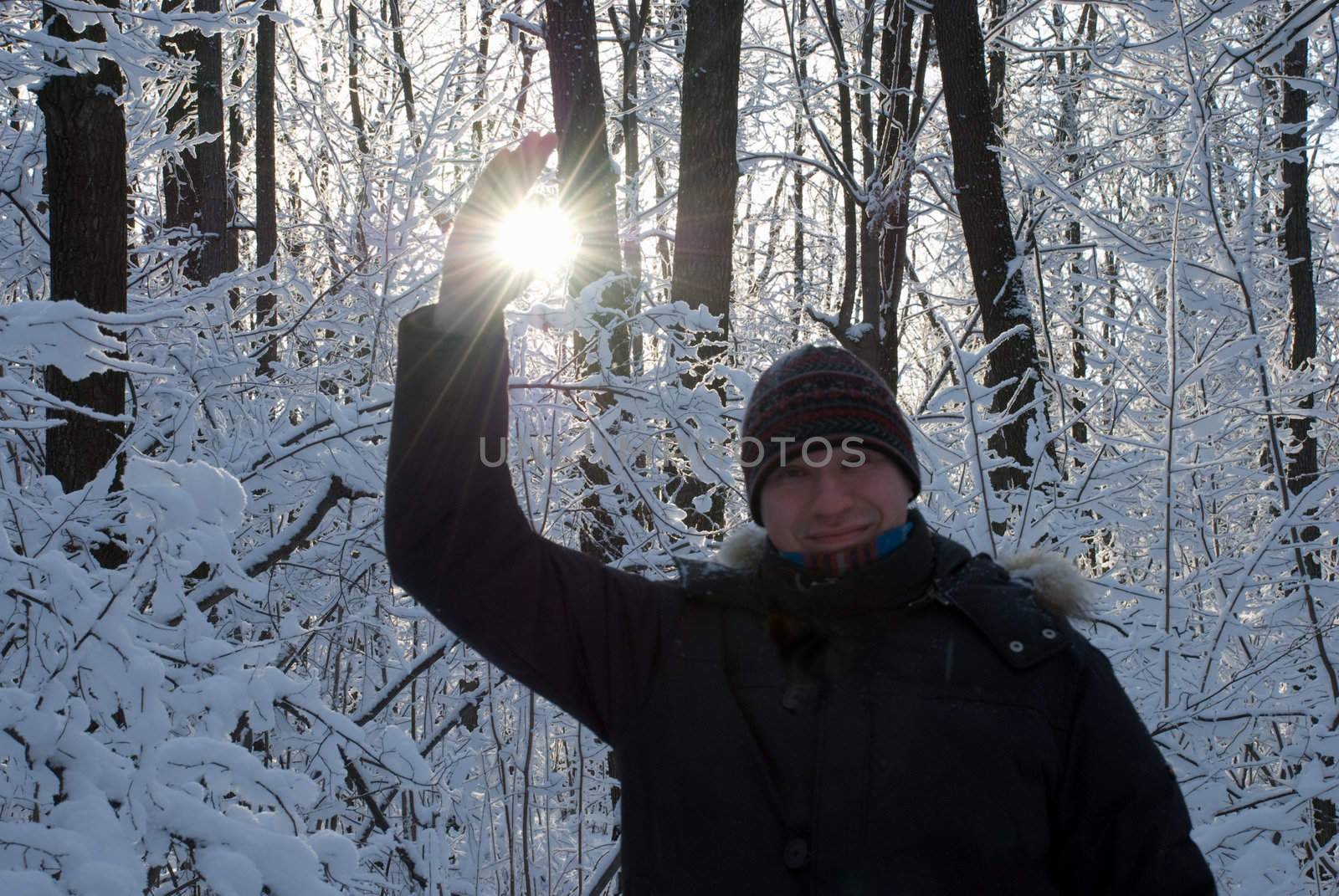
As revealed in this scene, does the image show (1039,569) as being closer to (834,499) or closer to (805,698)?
(834,499)

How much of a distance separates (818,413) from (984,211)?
5.46m

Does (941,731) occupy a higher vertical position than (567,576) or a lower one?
lower

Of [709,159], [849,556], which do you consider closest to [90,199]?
[849,556]

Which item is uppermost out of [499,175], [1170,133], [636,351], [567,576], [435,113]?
[1170,133]

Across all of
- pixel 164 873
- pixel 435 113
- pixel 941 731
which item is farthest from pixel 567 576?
pixel 435 113

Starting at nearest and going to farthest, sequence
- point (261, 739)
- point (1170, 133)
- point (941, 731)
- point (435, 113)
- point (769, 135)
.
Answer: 1. point (941, 731)
2. point (261, 739)
3. point (435, 113)
4. point (1170, 133)
5. point (769, 135)

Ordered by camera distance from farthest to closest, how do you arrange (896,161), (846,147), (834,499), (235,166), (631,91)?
1. (235,166)
2. (846,147)
3. (631,91)
4. (896,161)
5. (834,499)

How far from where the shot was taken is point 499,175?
5.32 feet

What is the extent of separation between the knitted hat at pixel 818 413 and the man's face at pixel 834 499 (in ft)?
0.07

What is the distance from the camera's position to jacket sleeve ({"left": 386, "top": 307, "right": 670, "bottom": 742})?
5.20 feet

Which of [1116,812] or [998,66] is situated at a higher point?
[998,66]

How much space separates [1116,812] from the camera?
1476 millimetres

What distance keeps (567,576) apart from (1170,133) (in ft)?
22.5

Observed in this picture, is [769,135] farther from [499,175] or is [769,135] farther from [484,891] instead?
[499,175]
